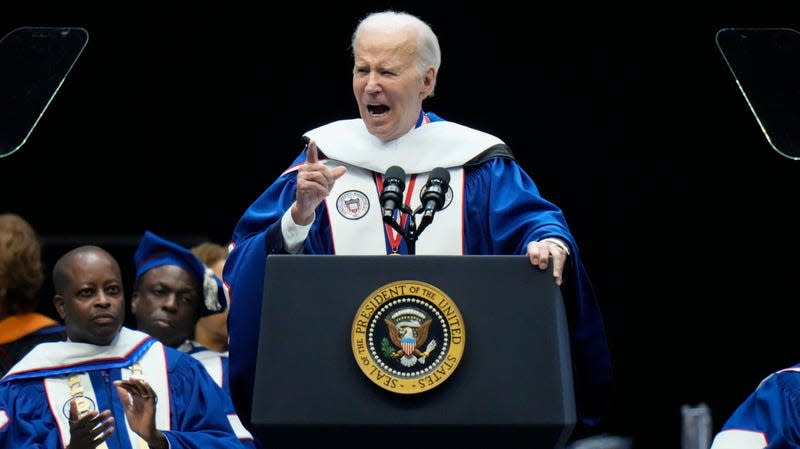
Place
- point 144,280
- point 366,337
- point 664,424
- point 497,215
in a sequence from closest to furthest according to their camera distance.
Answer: point 366,337, point 497,215, point 144,280, point 664,424

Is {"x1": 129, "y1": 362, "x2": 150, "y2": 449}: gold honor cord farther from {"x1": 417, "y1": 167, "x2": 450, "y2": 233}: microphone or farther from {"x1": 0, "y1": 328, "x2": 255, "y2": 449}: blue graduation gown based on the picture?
{"x1": 417, "y1": 167, "x2": 450, "y2": 233}: microphone

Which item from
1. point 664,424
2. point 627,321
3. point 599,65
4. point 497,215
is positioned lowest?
point 664,424

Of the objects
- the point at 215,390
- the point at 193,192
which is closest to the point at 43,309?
the point at 193,192

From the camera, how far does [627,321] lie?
8.93 meters

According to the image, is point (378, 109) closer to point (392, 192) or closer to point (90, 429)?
point (392, 192)

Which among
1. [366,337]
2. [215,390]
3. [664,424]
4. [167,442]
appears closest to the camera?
[366,337]

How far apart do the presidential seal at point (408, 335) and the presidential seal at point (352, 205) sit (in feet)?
2.97

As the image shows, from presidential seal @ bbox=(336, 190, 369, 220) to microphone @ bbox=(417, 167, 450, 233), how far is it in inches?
18.9

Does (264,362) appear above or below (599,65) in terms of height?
below

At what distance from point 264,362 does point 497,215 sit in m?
1.13

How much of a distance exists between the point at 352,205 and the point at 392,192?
2.03 feet

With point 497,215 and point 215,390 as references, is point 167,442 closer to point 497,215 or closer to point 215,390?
point 215,390

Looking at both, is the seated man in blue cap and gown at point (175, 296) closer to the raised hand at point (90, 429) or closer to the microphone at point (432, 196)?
the raised hand at point (90, 429)

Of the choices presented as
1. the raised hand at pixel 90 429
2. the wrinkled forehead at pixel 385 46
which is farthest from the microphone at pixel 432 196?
the raised hand at pixel 90 429
